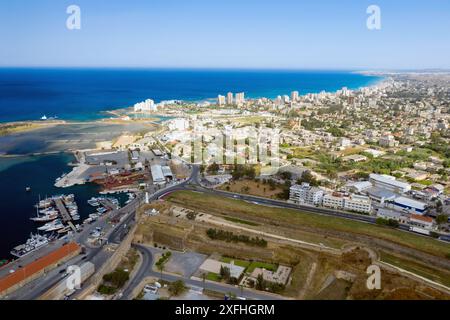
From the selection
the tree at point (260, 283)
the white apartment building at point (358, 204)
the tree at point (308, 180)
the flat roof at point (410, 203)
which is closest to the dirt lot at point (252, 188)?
the tree at point (308, 180)

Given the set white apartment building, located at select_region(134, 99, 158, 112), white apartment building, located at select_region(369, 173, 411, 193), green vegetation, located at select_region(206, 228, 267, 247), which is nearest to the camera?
green vegetation, located at select_region(206, 228, 267, 247)

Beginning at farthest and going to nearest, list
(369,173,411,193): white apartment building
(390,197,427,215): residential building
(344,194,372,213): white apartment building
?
(369,173,411,193): white apartment building < (390,197,427,215): residential building < (344,194,372,213): white apartment building

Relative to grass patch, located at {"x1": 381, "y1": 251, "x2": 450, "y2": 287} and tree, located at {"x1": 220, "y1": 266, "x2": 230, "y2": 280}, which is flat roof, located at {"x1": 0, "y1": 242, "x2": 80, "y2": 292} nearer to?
tree, located at {"x1": 220, "y1": 266, "x2": 230, "y2": 280}

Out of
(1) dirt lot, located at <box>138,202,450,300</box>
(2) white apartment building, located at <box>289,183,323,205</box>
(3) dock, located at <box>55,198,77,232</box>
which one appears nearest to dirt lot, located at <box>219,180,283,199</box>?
(2) white apartment building, located at <box>289,183,323,205</box>

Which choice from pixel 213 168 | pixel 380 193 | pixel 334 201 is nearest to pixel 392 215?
pixel 334 201
